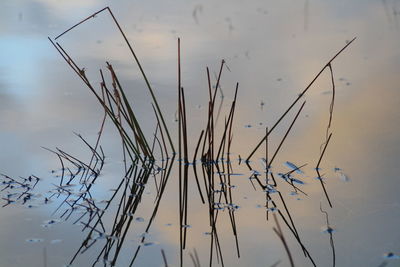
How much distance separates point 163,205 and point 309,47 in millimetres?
2800

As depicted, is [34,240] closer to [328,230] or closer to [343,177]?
[328,230]

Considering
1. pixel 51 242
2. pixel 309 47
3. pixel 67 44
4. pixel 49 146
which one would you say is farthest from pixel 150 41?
pixel 51 242

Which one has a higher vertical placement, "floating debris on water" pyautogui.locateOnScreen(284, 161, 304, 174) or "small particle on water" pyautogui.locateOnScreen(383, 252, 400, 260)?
"floating debris on water" pyautogui.locateOnScreen(284, 161, 304, 174)

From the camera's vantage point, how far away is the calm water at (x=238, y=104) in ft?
5.25

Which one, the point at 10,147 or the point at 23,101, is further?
the point at 23,101

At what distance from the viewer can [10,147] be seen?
2445 millimetres

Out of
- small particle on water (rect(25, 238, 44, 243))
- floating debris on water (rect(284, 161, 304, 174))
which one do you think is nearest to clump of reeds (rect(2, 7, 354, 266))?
floating debris on water (rect(284, 161, 304, 174))

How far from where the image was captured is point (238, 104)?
3070 millimetres

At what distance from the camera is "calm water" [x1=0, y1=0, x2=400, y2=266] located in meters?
1.60

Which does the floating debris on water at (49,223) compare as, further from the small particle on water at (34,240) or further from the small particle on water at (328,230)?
the small particle on water at (328,230)

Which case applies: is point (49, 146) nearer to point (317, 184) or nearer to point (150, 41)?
point (317, 184)

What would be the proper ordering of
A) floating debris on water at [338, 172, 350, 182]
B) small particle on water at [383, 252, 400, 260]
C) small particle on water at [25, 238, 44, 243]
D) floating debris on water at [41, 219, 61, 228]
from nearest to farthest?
small particle on water at [383, 252, 400, 260] < small particle on water at [25, 238, 44, 243] < floating debris on water at [41, 219, 61, 228] < floating debris on water at [338, 172, 350, 182]

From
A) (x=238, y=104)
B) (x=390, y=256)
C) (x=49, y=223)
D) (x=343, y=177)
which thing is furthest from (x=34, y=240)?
(x=238, y=104)

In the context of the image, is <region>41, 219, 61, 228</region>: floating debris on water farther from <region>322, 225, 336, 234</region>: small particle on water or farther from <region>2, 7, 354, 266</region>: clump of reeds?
<region>322, 225, 336, 234</region>: small particle on water
